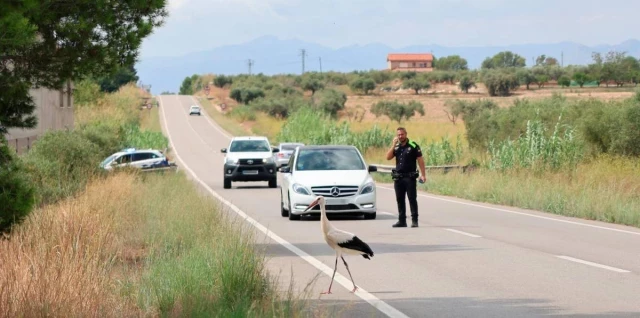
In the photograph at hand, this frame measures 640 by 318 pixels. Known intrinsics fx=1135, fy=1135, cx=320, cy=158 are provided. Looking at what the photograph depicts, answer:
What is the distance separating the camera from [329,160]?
81.7 feet

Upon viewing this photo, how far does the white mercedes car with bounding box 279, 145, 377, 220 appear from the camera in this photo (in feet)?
75.8

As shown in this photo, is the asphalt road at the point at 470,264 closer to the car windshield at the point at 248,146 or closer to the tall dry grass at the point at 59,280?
the tall dry grass at the point at 59,280

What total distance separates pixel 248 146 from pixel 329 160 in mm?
16824

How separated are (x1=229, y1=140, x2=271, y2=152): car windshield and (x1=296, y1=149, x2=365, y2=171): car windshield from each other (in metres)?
15.8

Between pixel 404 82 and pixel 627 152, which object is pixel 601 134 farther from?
pixel 404 82

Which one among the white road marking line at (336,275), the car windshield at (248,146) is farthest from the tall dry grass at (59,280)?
the car windshield at (248,146)

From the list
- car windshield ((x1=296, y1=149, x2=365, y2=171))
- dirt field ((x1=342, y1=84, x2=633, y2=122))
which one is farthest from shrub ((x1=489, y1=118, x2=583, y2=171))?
dirt field ((x1=342, y1=84, x2=633, y2=122))

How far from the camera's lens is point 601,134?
38.0m

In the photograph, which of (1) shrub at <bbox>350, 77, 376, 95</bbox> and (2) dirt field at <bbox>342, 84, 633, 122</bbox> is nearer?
(2) dirt field at <bbox>342, 84, 633, 122</bbox>

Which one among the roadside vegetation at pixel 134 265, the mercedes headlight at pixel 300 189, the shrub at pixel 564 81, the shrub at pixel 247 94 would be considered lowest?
the mercedes headlight at pixel 300 189

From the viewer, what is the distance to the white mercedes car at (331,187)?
75.8 feet

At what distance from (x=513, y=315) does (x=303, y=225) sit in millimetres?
11885

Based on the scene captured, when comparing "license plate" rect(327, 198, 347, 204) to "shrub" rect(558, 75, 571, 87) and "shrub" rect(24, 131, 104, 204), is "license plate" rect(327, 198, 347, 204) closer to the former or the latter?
"shrub" rect(24, 131, 104, 204)

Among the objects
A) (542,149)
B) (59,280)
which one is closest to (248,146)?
(542,149)
